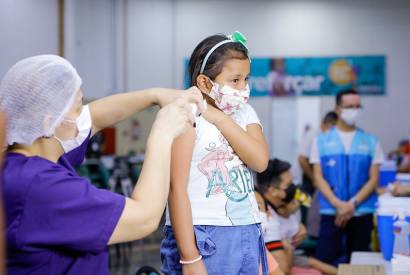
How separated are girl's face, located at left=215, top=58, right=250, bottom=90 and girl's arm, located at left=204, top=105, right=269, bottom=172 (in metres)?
0.10

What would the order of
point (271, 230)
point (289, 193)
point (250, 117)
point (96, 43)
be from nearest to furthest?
point (250, 117)
point (271, 230)
point (289, 193)
point (96, 43)

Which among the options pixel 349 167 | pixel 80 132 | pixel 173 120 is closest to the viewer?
pixel 173 120

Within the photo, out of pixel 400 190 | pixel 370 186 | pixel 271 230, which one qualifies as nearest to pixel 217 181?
pixel 271 230

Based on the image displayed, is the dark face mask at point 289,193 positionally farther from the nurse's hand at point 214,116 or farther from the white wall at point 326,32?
the white wall at point 326,32

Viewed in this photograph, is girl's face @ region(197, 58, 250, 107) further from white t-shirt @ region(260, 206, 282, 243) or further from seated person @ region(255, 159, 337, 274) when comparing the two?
seated person @ region(255, 159, 337, 274)

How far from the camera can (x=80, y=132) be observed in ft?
5.85

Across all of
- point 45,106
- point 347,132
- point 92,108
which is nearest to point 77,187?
point 45,106

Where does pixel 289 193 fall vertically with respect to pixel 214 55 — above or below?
below

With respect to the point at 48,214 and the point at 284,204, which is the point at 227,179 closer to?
the point at 48,214

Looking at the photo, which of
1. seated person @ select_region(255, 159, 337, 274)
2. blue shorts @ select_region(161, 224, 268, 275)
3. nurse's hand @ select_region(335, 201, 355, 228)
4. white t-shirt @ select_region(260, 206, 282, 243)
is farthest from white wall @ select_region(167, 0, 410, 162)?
blue shorts @ select_region(161, 224, 268, 275)

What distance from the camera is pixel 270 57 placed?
11602 mm

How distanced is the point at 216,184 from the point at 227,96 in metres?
0.29

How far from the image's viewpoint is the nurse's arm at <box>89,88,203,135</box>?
6.57ft

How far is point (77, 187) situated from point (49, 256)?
0.17 meters
